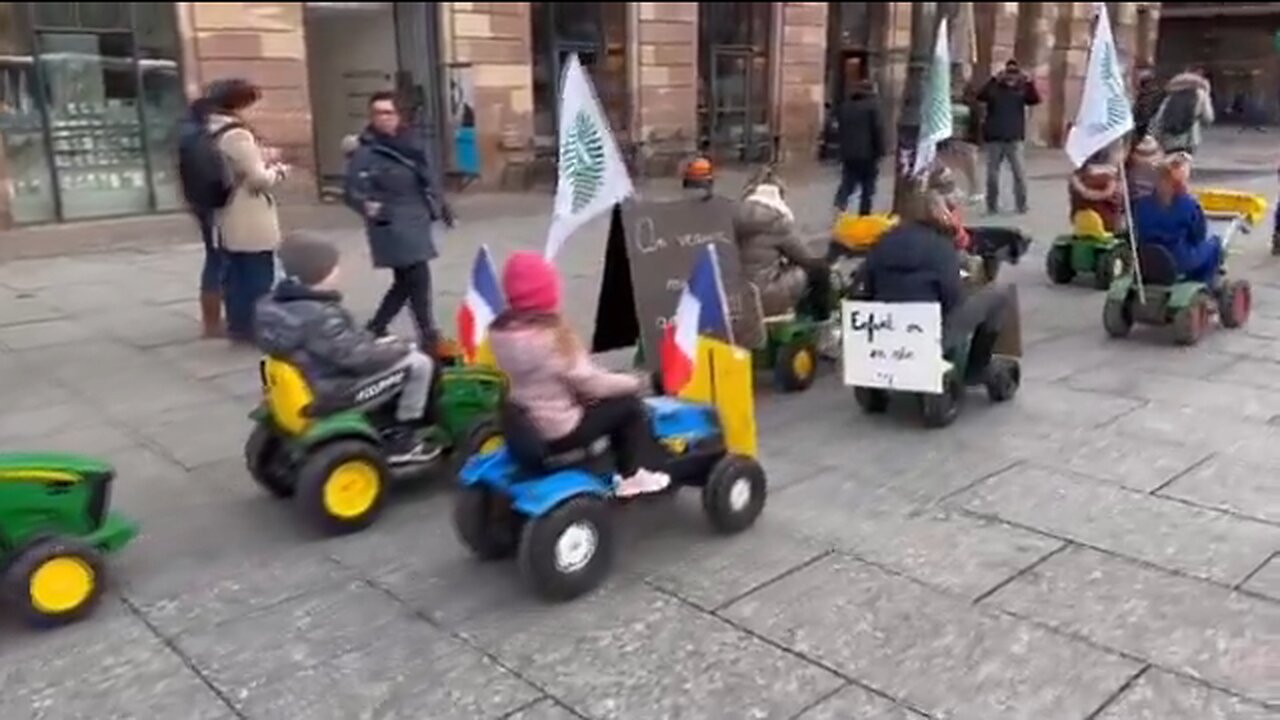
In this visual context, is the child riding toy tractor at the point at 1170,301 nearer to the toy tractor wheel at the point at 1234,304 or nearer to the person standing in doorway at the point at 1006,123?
the toy tractor wheel at the point at 1234,304

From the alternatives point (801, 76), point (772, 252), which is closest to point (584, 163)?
point (772, 252)

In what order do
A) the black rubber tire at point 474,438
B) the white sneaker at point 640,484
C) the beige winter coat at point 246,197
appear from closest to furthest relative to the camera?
the white sneaker at point 640,484 → the black rubber tire at point 474,438 → the beige winter coat at point 246,197

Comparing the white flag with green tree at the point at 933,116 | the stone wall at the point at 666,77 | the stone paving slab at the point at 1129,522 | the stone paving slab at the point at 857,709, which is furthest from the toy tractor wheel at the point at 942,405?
the stone wall at the point at 666,77

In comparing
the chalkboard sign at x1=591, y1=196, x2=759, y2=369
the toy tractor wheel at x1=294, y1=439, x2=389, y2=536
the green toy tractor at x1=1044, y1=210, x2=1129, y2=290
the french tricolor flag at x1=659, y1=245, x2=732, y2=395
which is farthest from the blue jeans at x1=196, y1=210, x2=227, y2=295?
the green toy tractor at x1=1044, y1=210, x2=1129, y2=290

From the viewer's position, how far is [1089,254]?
28.6ft

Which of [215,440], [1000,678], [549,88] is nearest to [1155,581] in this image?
[1000,678]

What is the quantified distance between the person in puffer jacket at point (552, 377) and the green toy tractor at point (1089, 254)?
6.08 meters

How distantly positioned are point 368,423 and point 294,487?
1.27ft

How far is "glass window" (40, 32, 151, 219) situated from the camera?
1239 cm

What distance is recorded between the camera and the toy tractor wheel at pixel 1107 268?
339 inches

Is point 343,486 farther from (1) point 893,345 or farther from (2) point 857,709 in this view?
(1) point 893,345

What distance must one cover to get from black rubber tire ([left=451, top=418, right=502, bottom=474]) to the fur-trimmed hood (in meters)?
8.35

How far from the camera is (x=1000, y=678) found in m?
3.14

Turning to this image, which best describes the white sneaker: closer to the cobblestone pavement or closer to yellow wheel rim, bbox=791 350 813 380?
the cobblestone pavement
